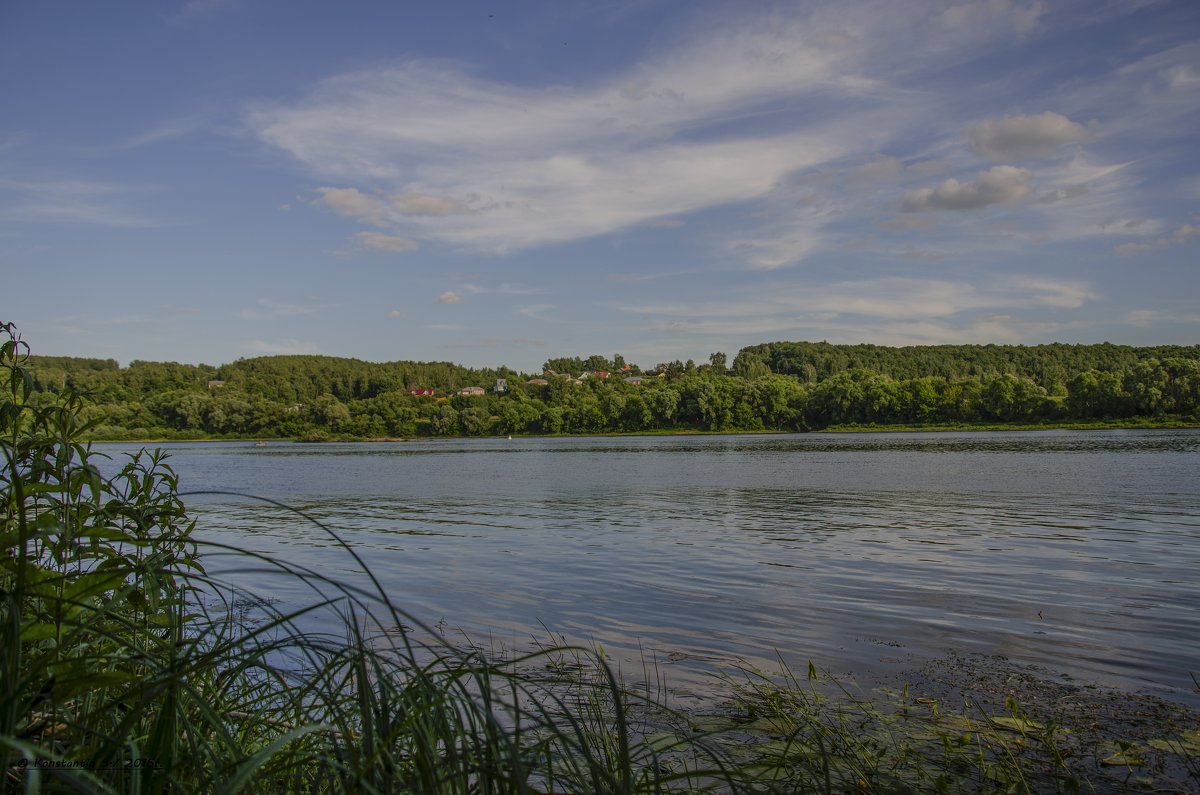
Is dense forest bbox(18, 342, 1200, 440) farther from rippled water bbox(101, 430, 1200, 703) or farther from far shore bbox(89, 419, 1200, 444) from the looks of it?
rippled water bbox(101, 430, 1200, 703)

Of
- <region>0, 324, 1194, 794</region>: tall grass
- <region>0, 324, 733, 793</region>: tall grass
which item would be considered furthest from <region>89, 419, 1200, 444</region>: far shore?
<region>0, 324, 733, 793</region>: tall grass

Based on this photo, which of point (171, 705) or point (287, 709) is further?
point (287, 709)

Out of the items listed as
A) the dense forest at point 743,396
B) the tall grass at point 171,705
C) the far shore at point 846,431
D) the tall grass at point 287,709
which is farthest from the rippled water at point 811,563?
the dense forest at point 743,396

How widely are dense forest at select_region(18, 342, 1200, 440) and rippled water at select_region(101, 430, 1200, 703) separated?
75024 millimetres

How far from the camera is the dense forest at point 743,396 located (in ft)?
334

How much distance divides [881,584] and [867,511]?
40.0 feet

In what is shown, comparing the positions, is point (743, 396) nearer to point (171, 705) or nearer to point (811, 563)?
point (811, 563)

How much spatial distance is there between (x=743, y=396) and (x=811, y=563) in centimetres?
12182

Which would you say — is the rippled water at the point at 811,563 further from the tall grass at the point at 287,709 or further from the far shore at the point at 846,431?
the far shore at the point at 846,431

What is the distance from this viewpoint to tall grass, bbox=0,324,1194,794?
225cm

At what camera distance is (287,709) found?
11.7 feet

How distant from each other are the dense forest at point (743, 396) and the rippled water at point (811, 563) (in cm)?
7502

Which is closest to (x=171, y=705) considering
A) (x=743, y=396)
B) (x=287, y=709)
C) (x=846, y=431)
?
(x=287, y=709)

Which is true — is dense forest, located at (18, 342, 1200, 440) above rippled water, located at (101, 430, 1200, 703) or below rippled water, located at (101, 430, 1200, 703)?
above
